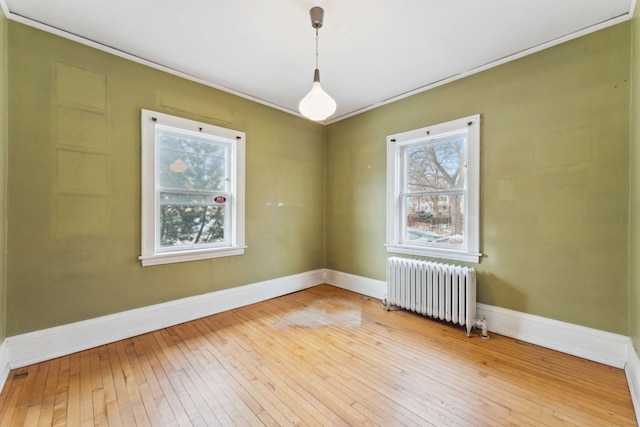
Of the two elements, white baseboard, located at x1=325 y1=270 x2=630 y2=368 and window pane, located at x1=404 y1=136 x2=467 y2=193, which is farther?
window pane, located at x1=404 y1=136 x2=467 y2=193

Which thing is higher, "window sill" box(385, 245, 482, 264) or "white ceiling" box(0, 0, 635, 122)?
"white ceiling" box(0, 0, 635, 122)

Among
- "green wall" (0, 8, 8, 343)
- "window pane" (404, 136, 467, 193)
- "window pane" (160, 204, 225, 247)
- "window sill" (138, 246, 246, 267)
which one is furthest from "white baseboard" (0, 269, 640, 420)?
"window pane" (404, 136, 467, 193)

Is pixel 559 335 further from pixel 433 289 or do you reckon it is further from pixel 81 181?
pixel 81 181

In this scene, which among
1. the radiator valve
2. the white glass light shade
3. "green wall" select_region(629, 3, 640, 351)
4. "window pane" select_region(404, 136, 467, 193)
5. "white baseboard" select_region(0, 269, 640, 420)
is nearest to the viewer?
"green wall" select_region(629, 3, 640, 351)

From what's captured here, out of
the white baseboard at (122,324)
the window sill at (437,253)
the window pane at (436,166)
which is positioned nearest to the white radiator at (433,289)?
the window sill at (437,253)

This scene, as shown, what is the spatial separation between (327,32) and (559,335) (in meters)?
3.38

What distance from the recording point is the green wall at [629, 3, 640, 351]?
1844 millimetres

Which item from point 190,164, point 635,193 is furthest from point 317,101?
point 635,193

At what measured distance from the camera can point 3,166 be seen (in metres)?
2.02

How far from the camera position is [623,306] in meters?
2.11

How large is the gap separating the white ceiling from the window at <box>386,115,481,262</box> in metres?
0.70

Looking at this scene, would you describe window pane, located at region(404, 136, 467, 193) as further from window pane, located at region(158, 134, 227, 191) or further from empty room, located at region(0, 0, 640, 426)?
window pane, located at region(158, 134, 227, 191)

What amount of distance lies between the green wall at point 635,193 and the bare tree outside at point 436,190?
1.24 metres

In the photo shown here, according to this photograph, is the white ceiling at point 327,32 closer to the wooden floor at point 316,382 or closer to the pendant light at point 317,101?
the pendant light at point 317,101
